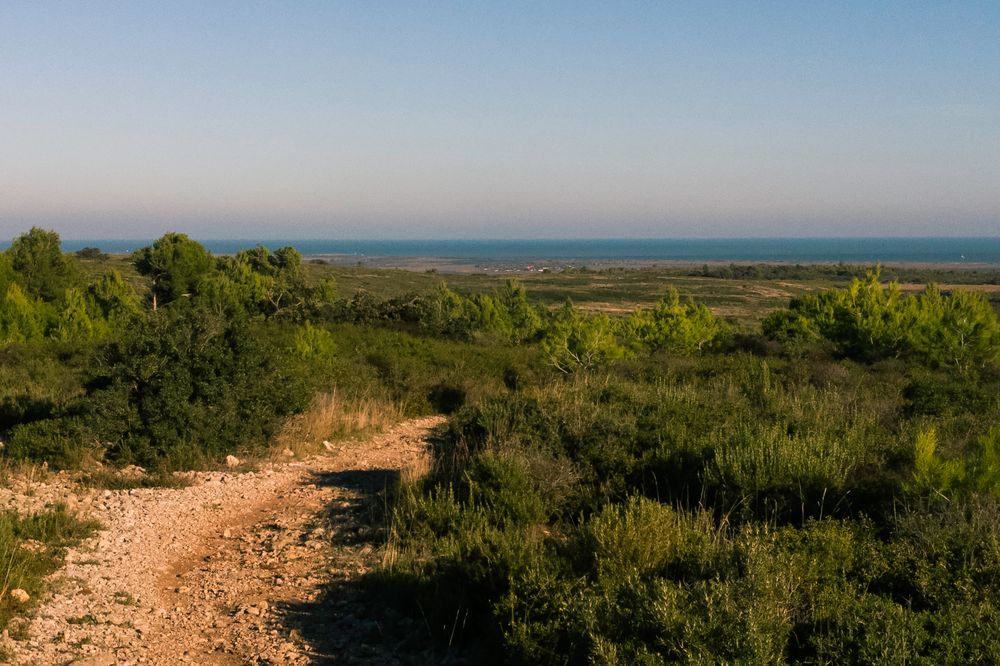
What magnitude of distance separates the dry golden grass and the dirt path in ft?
4.12

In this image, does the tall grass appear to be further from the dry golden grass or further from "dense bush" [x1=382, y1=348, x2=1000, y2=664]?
the dry golden grass

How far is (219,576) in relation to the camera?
6.44 meters

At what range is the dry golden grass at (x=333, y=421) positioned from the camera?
10.9 meters

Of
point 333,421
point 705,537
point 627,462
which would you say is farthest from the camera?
point 333,421

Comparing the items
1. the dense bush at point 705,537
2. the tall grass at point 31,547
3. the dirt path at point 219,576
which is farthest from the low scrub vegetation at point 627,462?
the tall grass at point 31,547

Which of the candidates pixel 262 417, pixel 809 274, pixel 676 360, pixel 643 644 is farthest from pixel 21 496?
pixel 809 274

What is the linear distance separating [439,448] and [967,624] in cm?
791

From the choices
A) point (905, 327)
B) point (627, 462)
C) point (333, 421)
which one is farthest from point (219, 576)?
point (905, 327)

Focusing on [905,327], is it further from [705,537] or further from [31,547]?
[31,547]

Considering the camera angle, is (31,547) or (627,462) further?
(627,462)

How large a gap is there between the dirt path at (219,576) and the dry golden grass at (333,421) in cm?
126

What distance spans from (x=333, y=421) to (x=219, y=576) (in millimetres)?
5665

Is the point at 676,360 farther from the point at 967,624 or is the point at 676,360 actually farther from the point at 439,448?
the point at 967,624

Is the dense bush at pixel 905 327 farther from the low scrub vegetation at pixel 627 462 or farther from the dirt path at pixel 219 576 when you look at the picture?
the dirt path at pixel 219 576
